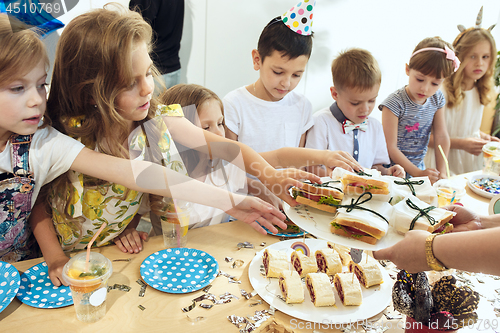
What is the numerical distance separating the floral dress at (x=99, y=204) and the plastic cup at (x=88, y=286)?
349mm

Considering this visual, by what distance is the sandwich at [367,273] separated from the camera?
117 cm

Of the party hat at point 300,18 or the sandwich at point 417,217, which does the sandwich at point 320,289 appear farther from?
the party hat at point 300,18

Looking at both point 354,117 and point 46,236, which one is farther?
point 354,117

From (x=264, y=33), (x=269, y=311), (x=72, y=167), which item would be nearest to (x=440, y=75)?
(x=264, y=33)

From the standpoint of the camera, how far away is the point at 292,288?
1.09 meters

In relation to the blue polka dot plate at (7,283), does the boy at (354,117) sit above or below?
above

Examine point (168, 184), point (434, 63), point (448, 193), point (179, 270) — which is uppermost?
point (434, 63)

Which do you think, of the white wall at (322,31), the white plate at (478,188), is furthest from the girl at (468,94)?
the white wall at (322,31)

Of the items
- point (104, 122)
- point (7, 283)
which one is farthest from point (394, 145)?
point (7, 283)

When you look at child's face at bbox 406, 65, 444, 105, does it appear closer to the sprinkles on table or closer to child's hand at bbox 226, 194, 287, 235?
the sprinkles on table

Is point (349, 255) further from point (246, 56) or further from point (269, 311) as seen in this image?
point (246, 56)

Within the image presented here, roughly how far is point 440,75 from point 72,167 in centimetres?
239

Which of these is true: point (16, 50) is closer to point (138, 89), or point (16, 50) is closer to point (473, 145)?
point (138, 89)

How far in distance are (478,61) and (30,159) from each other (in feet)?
11.1
